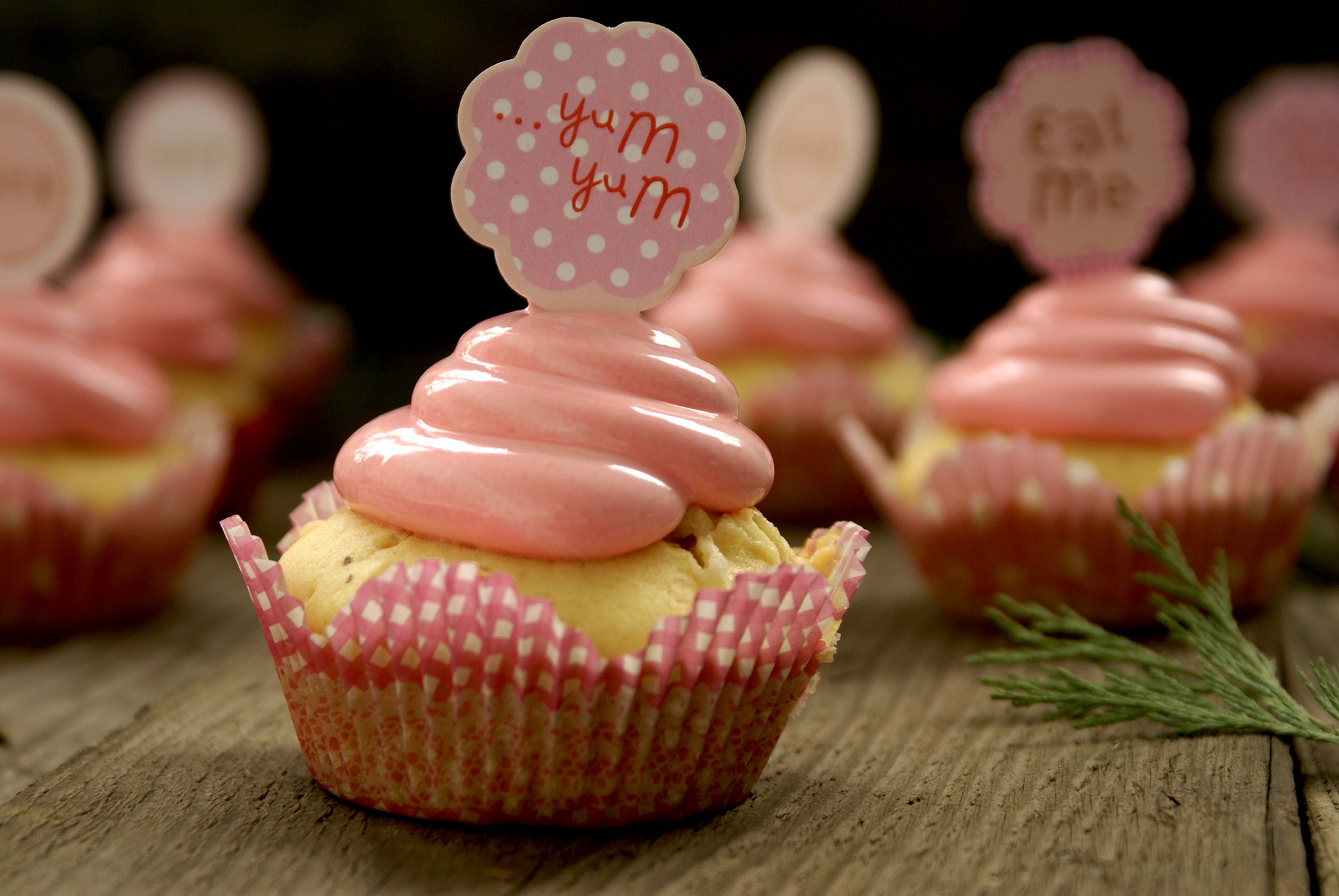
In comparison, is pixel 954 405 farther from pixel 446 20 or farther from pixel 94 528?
pixel 446 20

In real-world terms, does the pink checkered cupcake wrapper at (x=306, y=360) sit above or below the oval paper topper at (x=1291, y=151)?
below

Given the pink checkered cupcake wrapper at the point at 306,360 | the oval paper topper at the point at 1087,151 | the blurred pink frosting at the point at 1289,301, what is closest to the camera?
the oval paper topper at the point at 1087,151

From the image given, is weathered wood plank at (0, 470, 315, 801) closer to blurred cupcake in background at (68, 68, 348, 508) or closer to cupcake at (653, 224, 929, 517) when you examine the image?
blurred cupcake in background at (68, 68, 348, 508)

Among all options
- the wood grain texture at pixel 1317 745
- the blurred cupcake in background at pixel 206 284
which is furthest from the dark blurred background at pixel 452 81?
the wood grain texture at pixel 1317 745

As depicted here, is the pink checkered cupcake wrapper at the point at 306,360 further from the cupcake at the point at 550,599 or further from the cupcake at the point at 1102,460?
the cupcake at the point at 550,599

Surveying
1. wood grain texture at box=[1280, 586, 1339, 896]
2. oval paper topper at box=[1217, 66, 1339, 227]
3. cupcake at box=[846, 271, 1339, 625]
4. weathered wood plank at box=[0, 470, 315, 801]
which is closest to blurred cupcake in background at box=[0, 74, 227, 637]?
weathered wood plank at box=[0, 470, 315, 801]

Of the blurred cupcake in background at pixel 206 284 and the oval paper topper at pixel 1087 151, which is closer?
the oval paper topper at pixel 1087 151

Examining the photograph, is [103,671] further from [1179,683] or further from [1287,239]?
[1287,239]
